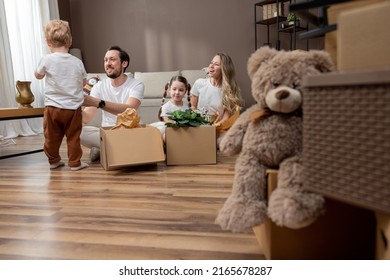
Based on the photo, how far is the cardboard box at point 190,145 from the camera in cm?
200

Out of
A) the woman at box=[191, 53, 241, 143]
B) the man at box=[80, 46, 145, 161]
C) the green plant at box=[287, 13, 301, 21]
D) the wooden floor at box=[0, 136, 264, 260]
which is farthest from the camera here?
the green plant at box=[287, 13, 301, 21]

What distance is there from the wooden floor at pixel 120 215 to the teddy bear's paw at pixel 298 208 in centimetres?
22

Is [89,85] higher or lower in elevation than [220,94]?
higher

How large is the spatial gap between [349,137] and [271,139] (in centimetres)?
23

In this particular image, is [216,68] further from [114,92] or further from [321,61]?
[321,61]

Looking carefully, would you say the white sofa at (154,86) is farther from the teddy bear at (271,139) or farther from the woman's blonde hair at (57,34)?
the teddy bear at (271,139)

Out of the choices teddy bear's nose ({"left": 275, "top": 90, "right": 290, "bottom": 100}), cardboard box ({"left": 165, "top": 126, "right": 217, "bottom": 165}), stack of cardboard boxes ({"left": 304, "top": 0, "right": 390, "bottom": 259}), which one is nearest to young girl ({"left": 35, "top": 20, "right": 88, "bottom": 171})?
cardboard box ({"left": 165, "top": 126, "right": 217, "bottom": 165})

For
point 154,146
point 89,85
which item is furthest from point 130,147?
point 89,85

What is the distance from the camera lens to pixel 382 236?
705 millimetres

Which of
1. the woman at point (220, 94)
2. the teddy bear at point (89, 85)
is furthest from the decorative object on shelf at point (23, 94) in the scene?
the woman at point (220, 94)

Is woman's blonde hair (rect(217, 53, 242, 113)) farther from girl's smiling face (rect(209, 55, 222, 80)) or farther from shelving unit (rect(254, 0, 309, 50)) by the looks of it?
shelving unit (rect(254, 0, 309, 50))

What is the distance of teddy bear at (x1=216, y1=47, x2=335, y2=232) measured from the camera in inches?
29.0

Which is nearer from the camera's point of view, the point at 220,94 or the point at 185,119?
the point at 185,119

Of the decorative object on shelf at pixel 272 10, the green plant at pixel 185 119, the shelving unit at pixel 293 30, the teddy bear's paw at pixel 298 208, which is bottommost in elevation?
the teddy bear's paw at pixel 298 208
